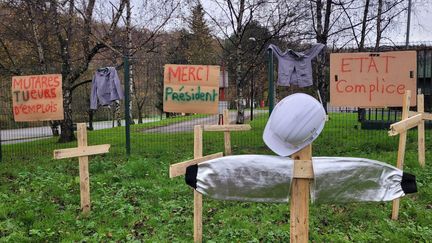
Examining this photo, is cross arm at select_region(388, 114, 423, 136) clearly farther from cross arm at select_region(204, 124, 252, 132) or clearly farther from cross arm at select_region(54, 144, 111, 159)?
cross arm at select_region(54, 144, 111, 159)

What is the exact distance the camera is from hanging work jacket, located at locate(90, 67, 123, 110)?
29.5 ft

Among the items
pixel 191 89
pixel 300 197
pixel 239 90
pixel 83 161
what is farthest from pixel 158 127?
pixel 300 197

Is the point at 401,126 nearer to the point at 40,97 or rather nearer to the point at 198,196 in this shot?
the point at 198,196

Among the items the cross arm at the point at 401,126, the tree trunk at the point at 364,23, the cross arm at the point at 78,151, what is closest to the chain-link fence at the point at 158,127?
the tree trunk at the point at 364,23

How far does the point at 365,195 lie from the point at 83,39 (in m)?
11.9

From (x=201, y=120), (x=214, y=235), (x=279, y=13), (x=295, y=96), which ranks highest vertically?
(x=279, y=13)

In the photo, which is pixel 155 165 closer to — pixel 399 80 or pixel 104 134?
pixel 399 80

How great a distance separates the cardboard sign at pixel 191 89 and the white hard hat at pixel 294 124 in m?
5.57

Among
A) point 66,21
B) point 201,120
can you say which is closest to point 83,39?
point 66,21

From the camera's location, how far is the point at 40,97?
8.23 meters

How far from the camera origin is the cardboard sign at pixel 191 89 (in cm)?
783

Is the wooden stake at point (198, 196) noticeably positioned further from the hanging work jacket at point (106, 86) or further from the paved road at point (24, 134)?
the paved road at point (24, 134)

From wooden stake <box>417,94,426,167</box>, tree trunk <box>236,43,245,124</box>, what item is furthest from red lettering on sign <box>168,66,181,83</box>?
wooden stake <box>417,94,426,167</box>

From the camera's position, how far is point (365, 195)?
7.63 feet
